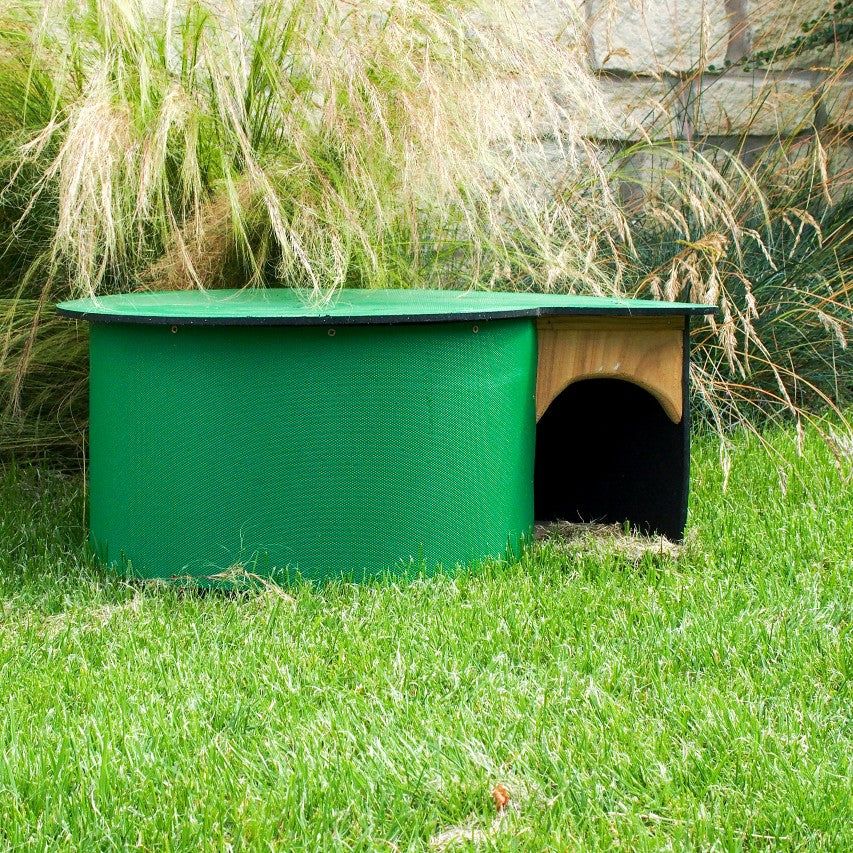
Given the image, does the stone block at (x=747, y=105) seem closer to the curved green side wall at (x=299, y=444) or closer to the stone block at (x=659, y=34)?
the stone block at (x=659, y=34)

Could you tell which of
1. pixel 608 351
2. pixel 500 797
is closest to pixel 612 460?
pixel 608 351

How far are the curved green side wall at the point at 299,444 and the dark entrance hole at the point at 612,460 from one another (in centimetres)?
52

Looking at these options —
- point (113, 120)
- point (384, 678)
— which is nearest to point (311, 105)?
point (113, 120)

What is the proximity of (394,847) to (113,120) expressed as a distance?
177cm

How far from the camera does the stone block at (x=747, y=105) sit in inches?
169

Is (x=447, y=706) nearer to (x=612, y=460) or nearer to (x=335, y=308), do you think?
(x=335, y=308)

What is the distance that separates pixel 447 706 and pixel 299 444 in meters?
0.64

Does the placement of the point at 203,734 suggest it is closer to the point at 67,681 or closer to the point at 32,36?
the point at 67,681

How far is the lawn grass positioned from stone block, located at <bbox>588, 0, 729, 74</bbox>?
246 cm

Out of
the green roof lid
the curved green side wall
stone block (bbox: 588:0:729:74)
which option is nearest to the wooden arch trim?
the green roof lid

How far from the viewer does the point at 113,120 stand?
7.95ft

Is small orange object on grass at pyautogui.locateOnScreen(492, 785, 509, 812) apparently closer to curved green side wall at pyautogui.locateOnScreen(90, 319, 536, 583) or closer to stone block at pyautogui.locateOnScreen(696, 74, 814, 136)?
curved green side wall at pyautogui.locateOnScreen(90, 319, 536, 583)

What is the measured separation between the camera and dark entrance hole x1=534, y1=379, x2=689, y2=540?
251cm

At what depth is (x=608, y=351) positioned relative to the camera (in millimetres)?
2314
